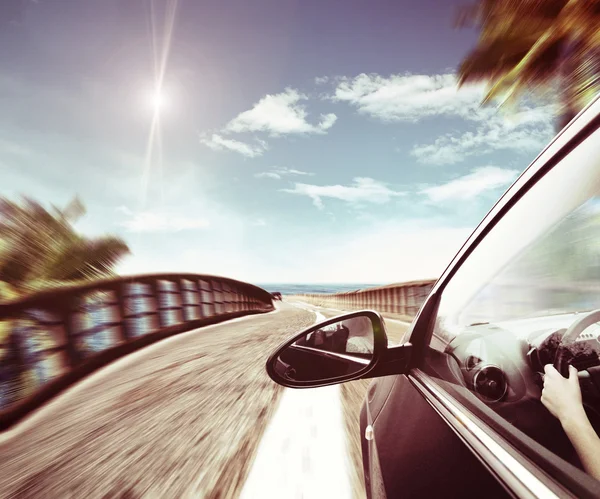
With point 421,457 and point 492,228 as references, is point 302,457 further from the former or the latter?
point 492,228

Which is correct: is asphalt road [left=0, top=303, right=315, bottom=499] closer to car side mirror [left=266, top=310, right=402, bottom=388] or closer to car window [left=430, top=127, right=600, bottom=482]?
car side mirror [left=266, top=310, right=402, bottom=388]

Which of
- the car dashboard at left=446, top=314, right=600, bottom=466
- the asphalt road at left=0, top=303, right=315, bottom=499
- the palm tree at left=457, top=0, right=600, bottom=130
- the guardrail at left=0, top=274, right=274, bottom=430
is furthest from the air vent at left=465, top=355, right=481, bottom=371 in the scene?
the palm tree at left=457, top=0, right=600, bottom=130

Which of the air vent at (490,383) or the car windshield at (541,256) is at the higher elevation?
the car windshield at (541,256)

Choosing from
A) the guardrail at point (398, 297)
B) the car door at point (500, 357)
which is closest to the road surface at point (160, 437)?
the car door at point (500, 357)

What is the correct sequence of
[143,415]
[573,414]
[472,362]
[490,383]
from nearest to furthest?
[573,414] < [490,383] < [472,362] < [143,415]

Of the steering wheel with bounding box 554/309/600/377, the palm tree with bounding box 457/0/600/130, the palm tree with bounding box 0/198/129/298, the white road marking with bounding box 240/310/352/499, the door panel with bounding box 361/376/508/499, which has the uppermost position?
the palm tree with bounding box 457/0/600/130

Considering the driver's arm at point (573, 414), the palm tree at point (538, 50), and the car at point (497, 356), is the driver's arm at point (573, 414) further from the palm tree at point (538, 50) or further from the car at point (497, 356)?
the palm tree at point (538, 50)

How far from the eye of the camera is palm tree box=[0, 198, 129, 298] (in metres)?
4.97

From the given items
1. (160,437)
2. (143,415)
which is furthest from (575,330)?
(143,415)

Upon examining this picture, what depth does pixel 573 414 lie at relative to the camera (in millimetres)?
875

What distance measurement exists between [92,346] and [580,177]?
6.34 metres

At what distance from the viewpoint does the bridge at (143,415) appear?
2100 millimetres

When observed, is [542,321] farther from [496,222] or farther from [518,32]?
[518,32]

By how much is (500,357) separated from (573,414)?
0.34 meters
